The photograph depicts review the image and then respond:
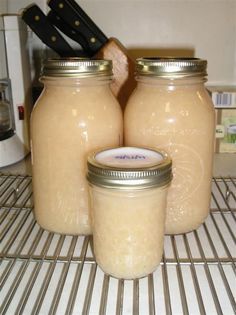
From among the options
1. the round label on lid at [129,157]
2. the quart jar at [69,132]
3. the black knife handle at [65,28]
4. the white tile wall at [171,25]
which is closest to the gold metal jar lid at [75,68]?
the quart jar at [69,132]

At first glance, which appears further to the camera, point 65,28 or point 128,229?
point 65,28

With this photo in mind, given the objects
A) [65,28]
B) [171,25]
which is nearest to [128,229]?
[65,28]

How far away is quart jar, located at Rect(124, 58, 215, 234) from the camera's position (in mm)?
489

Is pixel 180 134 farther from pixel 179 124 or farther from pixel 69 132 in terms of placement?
pixel 69 132

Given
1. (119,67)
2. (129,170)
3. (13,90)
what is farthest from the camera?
(13,90)

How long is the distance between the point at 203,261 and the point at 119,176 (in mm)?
160

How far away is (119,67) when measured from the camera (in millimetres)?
744

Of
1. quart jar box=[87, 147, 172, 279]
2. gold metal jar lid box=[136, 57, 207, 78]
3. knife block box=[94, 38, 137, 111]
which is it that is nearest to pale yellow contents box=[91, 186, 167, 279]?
quart jar box=[87, 147, 172, 279]

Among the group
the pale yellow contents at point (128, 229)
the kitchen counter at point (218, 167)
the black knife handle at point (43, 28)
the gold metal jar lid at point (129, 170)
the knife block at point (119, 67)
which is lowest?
the kitchen counter at point (218, 167)

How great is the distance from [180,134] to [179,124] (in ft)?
0.05

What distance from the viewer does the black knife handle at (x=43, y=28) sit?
0.76 metres

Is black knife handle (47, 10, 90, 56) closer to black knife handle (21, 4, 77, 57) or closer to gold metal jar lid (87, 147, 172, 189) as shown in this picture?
black knife handle (21, 4, 77, 57)

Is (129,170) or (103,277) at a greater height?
(129,170)

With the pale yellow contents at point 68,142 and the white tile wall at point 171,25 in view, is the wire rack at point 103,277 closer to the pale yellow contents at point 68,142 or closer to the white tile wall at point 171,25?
the pale yellow contents at point 68,142
